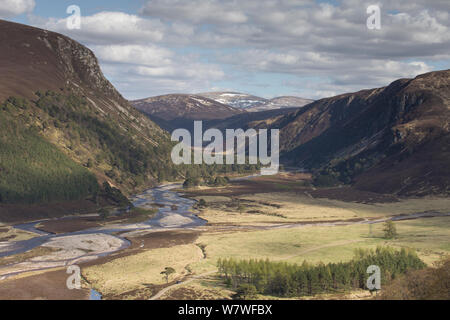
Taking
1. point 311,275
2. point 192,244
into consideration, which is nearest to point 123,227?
point 192,244

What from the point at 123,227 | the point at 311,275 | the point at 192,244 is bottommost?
the point at 123,227

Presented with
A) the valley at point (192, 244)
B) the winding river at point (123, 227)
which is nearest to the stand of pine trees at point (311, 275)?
the valley at point (192, 244)

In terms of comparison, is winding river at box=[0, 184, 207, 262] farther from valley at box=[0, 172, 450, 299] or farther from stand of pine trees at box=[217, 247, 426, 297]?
stand of pine trees at box=[217, 247, 426, 297]

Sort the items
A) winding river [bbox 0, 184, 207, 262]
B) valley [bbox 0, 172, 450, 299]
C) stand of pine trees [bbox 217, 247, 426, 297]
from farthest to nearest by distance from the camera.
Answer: winding river [bbox 0, 184, 207, 262]
valley [bbox 0, 172, 450, 299]
stand of pine trees [bbox 217, 247, 426, 297]

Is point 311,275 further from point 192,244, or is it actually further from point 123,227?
point 123,227

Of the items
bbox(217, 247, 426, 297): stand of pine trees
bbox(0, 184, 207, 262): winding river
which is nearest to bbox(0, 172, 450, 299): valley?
bbox(0, 184, 207, 262): winding river

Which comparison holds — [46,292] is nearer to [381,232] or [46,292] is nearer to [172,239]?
[172,239]

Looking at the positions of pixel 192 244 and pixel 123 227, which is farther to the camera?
pixel 123 227
